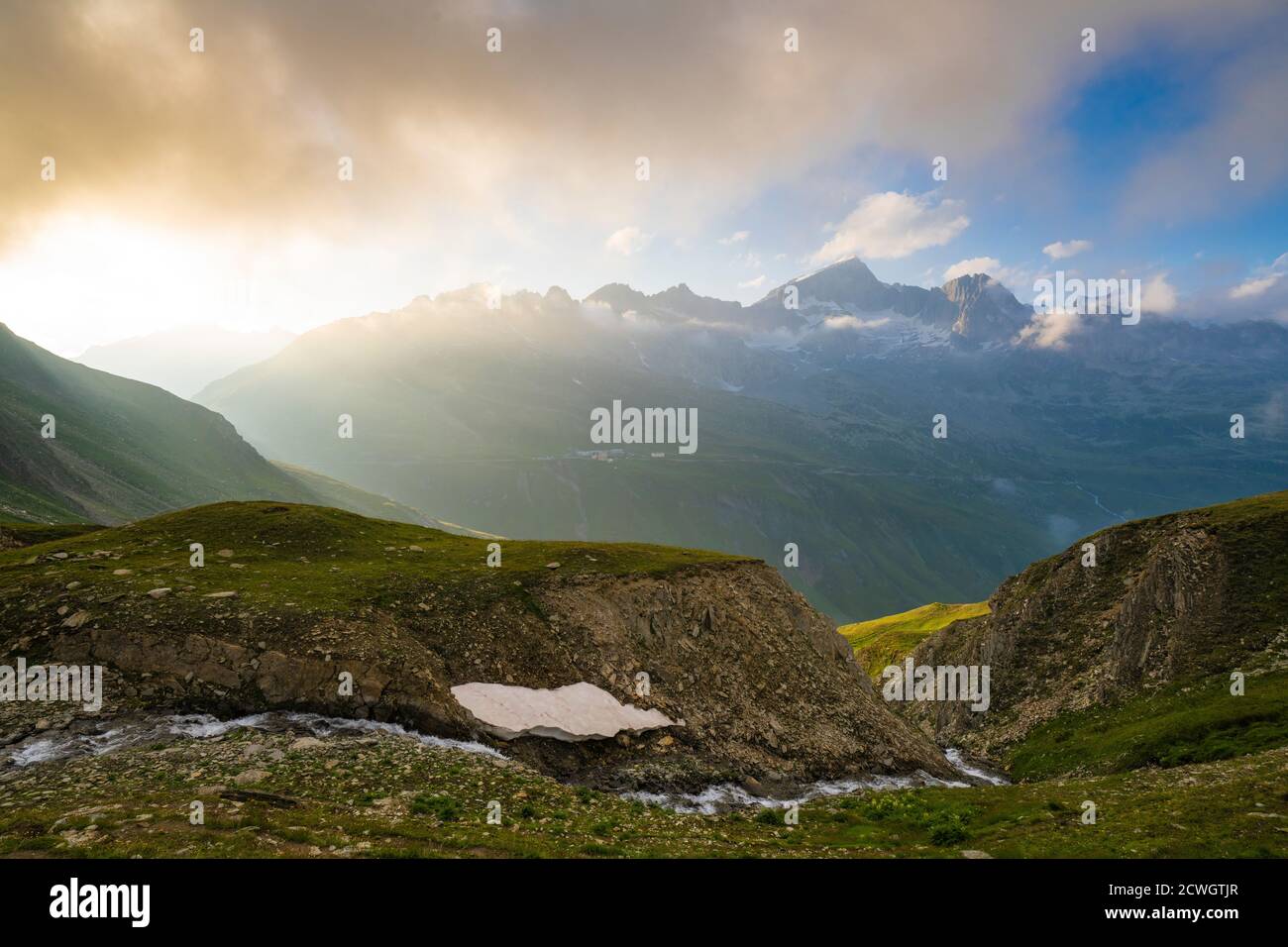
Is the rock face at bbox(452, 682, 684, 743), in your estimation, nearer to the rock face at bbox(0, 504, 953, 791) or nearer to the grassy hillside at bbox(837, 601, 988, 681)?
the rock face at bbox(0, 504, 953, 791)

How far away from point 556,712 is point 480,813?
13.6m

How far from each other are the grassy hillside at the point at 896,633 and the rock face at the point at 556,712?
216 feet

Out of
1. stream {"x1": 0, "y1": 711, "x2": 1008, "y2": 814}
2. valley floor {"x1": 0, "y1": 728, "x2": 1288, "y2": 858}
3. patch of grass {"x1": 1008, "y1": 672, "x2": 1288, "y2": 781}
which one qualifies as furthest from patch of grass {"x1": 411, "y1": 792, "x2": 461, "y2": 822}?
patch of grass {"x1": 1008, "y1": 672, "x2": 1288, "y2": 781}

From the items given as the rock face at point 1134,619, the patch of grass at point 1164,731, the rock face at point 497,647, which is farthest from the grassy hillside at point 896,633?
the rock face at point 497,647

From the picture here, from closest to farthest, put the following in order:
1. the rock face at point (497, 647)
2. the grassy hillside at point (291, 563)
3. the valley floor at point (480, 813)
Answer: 1. the valley floor at point (480, 813)
2. the rock face at point (497, 647)
3. the grassy hillside at point (291, 563)

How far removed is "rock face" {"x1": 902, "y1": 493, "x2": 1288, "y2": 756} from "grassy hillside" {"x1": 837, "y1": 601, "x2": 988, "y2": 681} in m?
32.9

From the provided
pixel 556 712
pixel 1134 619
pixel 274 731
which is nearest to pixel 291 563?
pixel 274 731

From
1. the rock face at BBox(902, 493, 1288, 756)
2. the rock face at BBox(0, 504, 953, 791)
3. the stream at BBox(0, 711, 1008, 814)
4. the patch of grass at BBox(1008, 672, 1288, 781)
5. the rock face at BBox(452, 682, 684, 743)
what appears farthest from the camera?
the rock face at BBox(902, 493, 1288, 756)

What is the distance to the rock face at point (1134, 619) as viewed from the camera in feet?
165

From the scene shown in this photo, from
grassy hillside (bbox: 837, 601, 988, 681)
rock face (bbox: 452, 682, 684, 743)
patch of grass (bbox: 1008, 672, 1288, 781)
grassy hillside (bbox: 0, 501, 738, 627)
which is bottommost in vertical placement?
grassy hillside (bbox: 837, 601, 988, 681)

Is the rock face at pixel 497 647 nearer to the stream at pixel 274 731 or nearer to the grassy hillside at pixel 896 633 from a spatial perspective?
the stream at pixel 274 731

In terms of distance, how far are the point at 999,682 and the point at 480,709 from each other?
54133 millimetres

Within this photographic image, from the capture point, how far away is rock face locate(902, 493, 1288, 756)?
50.3 m
